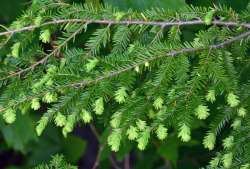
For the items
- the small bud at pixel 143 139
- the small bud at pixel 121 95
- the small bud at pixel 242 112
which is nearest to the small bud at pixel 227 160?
the small bud at pixel 242 112

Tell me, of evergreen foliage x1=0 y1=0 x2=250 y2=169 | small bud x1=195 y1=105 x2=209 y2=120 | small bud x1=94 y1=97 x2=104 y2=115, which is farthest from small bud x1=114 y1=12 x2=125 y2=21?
small bud x1=195 y1=105 x2=209 y2=120

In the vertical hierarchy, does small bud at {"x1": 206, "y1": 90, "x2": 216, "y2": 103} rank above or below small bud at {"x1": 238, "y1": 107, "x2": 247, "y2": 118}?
above

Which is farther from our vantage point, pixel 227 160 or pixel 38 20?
pixel 38 20

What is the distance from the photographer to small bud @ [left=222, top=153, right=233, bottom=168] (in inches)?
54.2

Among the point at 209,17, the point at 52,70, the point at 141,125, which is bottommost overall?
the point at 141,125

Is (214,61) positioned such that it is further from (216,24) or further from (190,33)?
(190,33)

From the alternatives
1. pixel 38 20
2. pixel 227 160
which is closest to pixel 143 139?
pixel 227 160

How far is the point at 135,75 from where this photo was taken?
1.46 metres

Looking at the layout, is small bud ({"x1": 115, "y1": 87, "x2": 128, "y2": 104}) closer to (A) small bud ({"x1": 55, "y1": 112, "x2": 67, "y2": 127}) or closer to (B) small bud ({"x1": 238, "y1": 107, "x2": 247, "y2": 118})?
(A) small bud ({"x1": 55, "y1": 112, "x2": 67, "y2": 127})

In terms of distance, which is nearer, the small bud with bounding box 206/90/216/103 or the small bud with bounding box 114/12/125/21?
the small bud with bounding box 206/90/216/103

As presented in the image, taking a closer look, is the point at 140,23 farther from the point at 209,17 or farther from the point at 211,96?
the point at 211,96

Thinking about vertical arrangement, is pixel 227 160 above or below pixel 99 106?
below

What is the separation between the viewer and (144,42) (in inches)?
62.9

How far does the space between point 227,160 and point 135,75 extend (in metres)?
0.37
